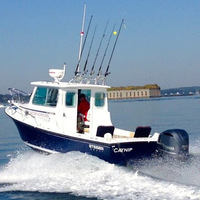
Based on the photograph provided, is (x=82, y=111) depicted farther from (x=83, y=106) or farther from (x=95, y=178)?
(x=95, y=178)

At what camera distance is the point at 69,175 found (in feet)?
36.5

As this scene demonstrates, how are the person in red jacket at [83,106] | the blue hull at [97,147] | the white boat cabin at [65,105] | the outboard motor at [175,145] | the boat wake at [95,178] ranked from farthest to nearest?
the person in red jacket at [83,106] < the white boat cabin at [65,105] < the blue hull at [97,147] < the outboard motor at [175,145] < the boat wake at [95,178]

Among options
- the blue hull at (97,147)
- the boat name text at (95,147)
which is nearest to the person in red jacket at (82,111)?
the blue hull at (97,147)

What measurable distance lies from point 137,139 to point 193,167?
1.54 m

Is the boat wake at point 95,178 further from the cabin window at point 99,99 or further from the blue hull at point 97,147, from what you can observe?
the cabin window at point 99,99

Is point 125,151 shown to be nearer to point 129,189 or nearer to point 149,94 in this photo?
point 129,189

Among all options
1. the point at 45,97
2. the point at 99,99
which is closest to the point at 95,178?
the point at 99,99

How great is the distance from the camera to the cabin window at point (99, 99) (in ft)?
44.2

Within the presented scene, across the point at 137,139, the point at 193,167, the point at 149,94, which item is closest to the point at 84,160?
the point at 137,139

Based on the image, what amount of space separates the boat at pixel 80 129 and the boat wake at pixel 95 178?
0.98 feet

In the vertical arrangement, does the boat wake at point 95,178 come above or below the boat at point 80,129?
below

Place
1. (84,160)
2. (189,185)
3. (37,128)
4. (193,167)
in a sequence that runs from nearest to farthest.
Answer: (189,185) → (193,167) → (84,160) → (37,128)

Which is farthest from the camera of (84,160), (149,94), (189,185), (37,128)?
(149,94)

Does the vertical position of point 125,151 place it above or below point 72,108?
below
